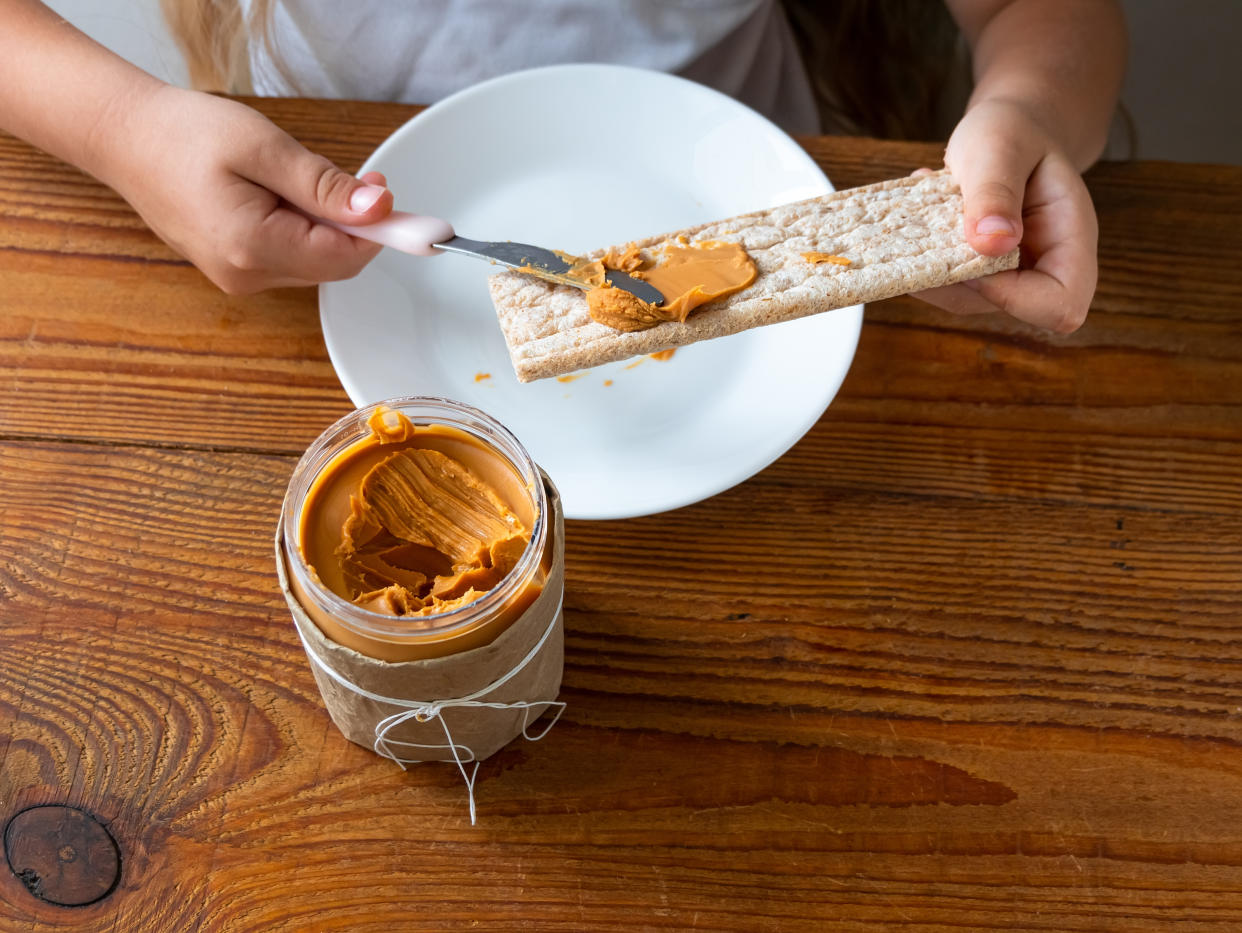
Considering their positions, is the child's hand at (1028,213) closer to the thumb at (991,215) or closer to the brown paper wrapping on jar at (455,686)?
the thumb at (991,215)

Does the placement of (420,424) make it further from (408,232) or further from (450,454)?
(408,232)

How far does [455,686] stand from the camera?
2.00 feet

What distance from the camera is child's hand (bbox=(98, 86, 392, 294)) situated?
33.0 inches

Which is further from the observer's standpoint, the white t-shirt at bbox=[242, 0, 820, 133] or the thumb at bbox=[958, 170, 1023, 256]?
the white t-shirt at bbox=[242, 0, 820, 133]

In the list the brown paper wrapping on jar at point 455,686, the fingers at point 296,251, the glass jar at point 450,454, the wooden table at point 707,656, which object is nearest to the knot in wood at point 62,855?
the wooden table at point 707,656

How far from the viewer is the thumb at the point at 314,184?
0.83m

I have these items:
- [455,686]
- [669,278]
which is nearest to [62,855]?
[455,686]

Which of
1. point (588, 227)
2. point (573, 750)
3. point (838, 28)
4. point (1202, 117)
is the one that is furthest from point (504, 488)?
point (1202, 117)

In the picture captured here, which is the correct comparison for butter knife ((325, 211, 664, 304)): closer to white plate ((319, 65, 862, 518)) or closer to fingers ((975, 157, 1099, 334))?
white plate ((319, 65, 862, 518))

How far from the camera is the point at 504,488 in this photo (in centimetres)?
63

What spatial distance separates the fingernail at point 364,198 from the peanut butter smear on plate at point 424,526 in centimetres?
27

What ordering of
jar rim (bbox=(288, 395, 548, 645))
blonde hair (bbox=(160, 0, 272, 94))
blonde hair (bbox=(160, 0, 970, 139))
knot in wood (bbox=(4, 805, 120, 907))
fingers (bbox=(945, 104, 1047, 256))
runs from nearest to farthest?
jar rim (bbox=(288, 395, 548, 645))
knot in wood (bbox=(4, 805, 120, 907))
fingers (bbox=(945, 104, 1047, 256))
blonde hair (bbox=(160, 0, 272, 94))
blonde hair (bbox=(160, 0, 970, 139))

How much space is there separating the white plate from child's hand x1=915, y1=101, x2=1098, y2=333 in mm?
135

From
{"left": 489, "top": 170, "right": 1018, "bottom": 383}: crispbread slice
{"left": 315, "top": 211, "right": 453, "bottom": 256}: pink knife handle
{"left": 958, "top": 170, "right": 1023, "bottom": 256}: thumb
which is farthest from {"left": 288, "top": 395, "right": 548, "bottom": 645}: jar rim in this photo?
{"left": 958, "top": 170, "right": 1023, "bottom": 256}: thumb
